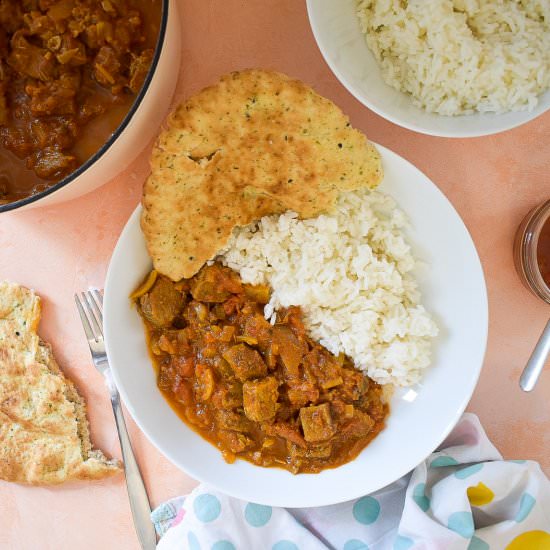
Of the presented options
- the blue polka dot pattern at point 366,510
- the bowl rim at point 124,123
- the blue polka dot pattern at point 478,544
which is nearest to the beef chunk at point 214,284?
the bowl rim at point 124,123

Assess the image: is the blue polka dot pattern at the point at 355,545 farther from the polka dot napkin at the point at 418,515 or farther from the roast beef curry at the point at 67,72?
the roast beef curry at the point at 67,72

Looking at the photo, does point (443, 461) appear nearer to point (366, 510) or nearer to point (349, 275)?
point (366, 510)

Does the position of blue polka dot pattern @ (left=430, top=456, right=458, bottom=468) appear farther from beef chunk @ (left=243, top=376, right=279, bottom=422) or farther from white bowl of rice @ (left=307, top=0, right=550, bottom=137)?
white bowl of rice @ (left=307, top=0, right=550, bottom=137)

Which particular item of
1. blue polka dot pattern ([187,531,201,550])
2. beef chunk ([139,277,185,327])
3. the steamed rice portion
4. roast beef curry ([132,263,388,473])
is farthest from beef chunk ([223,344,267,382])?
blue polka dot pattern ([187,531,201,550])

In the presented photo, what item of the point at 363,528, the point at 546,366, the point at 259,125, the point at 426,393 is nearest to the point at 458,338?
the point at 426,393

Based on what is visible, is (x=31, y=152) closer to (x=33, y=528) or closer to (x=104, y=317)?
(x=104, y=317)

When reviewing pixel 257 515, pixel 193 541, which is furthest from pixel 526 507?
pixel 193 541
